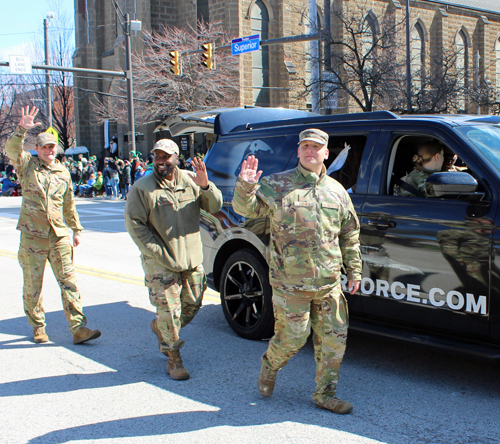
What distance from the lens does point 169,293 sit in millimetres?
4547

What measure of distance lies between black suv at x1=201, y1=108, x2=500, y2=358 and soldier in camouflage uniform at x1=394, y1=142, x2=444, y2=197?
88 mm

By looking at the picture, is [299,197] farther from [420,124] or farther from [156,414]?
[156,414]

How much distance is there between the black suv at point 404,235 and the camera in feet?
12.7

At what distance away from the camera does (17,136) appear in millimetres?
5293

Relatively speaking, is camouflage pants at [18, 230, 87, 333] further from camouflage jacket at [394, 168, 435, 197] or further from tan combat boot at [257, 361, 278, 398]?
camouflage jacket at [394, 168, 435, 197]

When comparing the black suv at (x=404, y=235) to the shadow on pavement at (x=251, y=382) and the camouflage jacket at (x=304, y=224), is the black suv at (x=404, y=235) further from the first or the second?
the camouflage jacket at (x=304, y=224)

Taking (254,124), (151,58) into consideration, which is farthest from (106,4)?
(254,124)

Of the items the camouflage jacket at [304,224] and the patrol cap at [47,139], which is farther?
the patrol cap at [47,139]

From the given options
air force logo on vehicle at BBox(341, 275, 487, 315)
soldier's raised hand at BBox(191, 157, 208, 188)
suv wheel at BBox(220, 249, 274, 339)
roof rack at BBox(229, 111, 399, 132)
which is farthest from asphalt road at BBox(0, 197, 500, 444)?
roof rack at BBox(229, 111, 399, 132)

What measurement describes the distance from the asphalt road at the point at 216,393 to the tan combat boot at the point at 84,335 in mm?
67

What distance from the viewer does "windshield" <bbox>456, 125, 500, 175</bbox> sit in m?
4.05

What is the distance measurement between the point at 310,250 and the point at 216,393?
1318 mm

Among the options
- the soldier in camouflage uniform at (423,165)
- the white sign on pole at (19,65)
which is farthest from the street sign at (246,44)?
the soldier in camouflage uniform at (423,165)

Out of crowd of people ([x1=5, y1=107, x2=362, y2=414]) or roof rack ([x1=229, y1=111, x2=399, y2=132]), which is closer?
crowd of people ([x1=5, y1=107, x2=362, y2=414])
